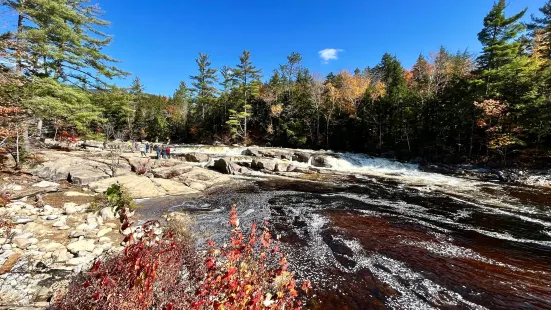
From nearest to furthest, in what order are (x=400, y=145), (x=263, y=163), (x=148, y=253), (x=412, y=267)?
1. (x=148, y=253)
2. (x=412, y=267)
3. (x=263, y=163)
4. (x=400, y=145)

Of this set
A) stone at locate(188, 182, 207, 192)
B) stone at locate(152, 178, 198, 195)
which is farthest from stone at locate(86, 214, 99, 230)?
stone at locate(188, 182, 207, 192)

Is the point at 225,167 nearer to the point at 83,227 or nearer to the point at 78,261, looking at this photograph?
the point at 83,227

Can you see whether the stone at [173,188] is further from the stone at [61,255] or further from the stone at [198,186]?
the stone at [61,255]

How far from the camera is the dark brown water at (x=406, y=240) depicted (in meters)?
4.86

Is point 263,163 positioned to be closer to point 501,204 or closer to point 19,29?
point 501,204

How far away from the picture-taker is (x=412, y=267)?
5832 millimetres

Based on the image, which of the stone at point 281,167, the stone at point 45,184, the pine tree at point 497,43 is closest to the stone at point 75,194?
the stone at point 45,184

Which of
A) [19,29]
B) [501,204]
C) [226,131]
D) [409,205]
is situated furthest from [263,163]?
[226,131]

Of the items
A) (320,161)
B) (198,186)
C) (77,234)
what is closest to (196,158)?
(198,186)

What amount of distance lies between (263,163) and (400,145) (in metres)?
20.7

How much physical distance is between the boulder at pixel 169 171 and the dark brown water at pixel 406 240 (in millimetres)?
4338

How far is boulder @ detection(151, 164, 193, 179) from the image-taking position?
51.6ft

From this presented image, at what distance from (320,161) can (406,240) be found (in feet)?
60.5

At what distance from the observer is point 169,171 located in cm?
1614
